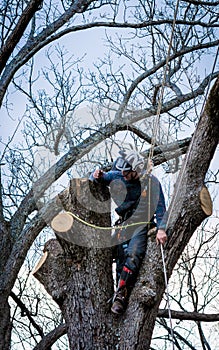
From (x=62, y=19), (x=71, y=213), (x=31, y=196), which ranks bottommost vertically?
(x=71, y=213)

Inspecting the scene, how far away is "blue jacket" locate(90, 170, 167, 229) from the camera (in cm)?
391

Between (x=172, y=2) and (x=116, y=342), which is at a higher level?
(x=172, y=2)

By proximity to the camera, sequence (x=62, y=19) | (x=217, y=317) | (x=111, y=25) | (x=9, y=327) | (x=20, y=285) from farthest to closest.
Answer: (x=20, y=285) → (x=111, y=25) → (x=62, y=19) → (x=9, y=327) → (x=217, y=317)

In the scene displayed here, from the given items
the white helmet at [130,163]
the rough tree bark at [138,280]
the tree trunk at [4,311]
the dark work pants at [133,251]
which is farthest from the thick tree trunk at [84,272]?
the tree trunk at [4,311]

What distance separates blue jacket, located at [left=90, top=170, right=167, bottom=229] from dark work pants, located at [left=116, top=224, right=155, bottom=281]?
0.14m

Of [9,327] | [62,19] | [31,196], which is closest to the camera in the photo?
[9,327]

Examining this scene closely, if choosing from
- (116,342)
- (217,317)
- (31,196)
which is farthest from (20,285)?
(116,342)

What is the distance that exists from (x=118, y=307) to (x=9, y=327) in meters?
2.77

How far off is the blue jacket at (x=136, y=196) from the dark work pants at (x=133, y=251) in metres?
0.14

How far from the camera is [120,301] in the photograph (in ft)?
11.3

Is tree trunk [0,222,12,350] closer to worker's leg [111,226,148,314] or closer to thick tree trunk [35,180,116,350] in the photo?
thick tree trunk [35,180,116,350]

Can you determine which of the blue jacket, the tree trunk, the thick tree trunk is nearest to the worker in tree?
the blue jacket

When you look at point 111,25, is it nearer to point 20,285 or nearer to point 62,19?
point 62,19

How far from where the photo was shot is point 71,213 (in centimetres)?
372
